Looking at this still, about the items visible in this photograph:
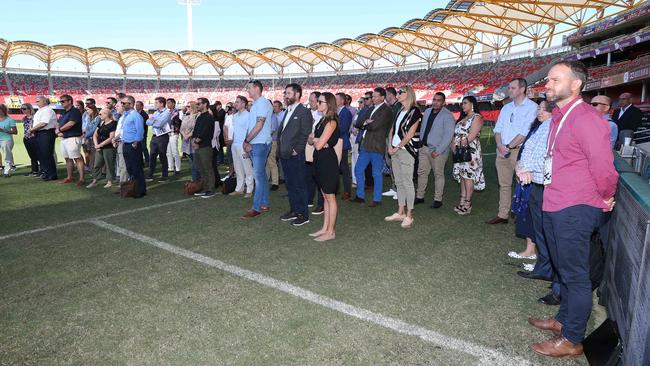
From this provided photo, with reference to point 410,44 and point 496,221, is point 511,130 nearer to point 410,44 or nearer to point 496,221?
point 496,221

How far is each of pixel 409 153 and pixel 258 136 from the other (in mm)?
2180

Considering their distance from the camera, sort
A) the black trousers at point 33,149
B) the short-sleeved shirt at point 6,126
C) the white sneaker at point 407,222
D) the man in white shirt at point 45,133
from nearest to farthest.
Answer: the white sneaker at point 407,222 → the man in white shirt at point 45,133 → the short-sleeved shirt at point 6,126 → the black trousers at point 33,149

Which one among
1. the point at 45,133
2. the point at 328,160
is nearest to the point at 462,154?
the point at 328,160

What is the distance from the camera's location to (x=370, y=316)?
311 cm

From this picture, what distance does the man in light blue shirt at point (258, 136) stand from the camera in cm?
596

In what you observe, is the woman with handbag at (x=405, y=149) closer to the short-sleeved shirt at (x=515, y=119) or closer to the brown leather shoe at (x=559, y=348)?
the short-sleeved shirt at (x=515, y=119)

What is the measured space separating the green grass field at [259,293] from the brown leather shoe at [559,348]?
0.18 ft

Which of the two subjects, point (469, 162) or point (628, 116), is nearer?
point (469, 162)

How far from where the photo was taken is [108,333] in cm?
290

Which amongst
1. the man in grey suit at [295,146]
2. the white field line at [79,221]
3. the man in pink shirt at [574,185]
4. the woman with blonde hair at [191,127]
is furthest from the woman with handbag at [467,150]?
the woman with blonde hair at [191,127]

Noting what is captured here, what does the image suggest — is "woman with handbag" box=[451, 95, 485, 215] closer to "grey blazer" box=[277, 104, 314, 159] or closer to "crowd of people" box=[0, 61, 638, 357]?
"crowd of people" box=[0, 61, 638, 357]

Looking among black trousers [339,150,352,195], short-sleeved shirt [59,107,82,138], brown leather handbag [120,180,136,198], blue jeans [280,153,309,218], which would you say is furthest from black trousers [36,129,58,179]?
black trousers [339,150,352,195]

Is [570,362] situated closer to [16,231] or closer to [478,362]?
[478,362]

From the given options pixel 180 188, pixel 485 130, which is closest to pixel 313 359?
pixel 180 188
